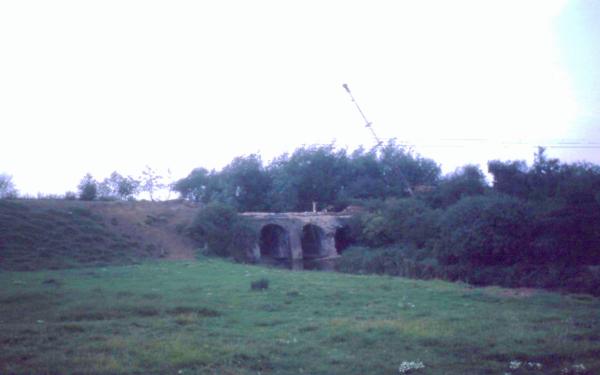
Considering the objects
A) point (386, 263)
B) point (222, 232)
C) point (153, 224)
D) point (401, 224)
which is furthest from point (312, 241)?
point (386, 263)

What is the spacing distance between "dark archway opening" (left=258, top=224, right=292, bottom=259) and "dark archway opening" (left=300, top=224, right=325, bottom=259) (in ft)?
8.05

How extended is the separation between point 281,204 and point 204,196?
55.0ft

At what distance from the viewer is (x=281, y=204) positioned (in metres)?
68.6

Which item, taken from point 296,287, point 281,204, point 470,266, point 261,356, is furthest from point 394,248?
point 261,356

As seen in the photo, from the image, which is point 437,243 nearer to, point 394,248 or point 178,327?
point 394,248

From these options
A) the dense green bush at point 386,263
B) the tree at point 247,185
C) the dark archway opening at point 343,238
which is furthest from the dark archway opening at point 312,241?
the dense green bush at point 386,263

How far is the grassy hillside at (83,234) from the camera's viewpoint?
3538cm

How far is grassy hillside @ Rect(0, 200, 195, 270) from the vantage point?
116ft

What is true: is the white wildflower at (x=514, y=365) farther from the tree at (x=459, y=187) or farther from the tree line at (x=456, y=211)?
the tree at (x=459, y=187)

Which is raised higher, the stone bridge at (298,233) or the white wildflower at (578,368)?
the stone bridge at (298,233)

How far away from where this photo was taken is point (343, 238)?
60.7m

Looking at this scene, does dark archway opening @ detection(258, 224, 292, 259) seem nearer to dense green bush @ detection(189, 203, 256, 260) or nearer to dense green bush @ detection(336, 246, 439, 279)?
dense green bush @ detection(189, 203, 256, 260)

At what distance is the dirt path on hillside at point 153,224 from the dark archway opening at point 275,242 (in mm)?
10170

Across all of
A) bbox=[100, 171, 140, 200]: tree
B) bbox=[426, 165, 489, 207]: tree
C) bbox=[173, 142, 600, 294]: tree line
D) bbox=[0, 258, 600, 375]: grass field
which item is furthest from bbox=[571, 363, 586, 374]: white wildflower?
bbox=[100, 171, 140, 200]: tree
